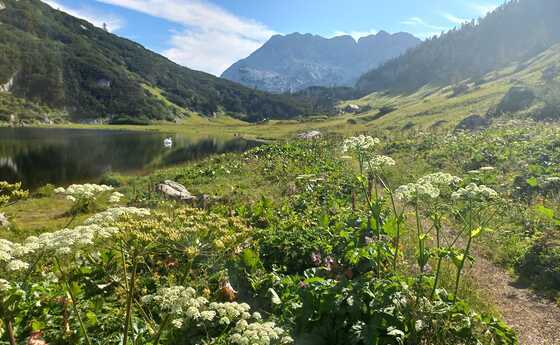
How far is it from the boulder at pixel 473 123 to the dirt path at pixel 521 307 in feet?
158

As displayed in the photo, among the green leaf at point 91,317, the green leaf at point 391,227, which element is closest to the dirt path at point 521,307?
the green leaf at point 391,227

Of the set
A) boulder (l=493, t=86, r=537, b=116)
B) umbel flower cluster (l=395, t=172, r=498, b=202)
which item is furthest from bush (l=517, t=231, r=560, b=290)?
boulder (l=493, t=86, r=537, b=116)

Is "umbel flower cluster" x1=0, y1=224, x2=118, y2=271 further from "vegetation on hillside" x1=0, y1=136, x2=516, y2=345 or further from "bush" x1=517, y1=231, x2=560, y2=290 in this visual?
"bush" x1=517, y1=231, x2=560, y2=290

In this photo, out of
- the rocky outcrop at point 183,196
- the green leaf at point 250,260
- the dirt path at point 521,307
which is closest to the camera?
the green leaf at point 250,260

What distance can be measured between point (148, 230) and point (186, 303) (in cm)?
124

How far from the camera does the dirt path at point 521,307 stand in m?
9.30

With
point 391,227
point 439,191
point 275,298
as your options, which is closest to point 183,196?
point 391,227

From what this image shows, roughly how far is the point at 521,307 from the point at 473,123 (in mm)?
53540

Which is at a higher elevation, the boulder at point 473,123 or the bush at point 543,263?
the boulder at point 473,123

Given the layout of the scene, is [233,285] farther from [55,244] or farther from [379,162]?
[55,244]

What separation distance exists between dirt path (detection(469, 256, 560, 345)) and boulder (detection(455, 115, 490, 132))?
48305 millimetres

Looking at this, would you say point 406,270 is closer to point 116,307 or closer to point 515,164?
point 116,307

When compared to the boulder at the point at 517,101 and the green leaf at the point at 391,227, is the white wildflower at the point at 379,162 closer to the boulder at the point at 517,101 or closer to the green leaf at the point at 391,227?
the green leaf at the point at 391,227

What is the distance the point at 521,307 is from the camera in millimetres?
10867
